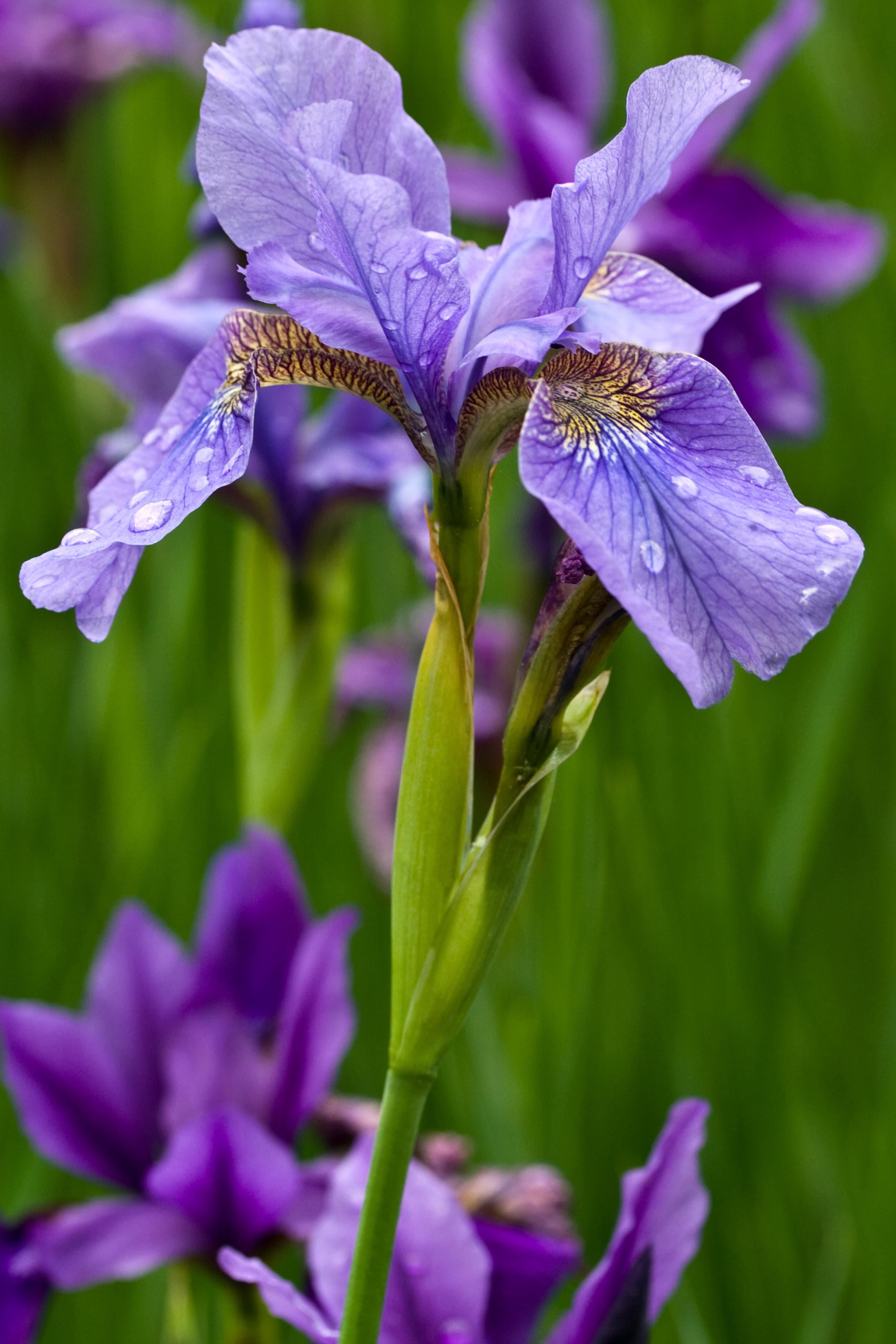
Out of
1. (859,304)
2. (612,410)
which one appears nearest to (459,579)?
(612,410)

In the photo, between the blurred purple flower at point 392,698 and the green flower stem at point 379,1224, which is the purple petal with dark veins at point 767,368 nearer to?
the blurred purple flower at point 392,698

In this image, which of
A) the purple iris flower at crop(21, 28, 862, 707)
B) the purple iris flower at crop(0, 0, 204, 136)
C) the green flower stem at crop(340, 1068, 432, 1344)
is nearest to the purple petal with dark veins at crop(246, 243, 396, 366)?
the purple iris flower at crop(21, 28, 862, 707)

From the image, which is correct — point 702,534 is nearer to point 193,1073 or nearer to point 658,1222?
point 658,1222

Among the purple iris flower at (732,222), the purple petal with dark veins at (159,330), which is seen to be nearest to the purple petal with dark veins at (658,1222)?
the purple petal with dark veins at (159,330)

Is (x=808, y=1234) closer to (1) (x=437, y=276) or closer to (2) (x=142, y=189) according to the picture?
(1) (x=437, y=276)

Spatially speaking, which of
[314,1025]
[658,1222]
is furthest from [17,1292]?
[658,1222]

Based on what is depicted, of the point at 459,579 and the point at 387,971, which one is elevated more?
the point at 459,579
